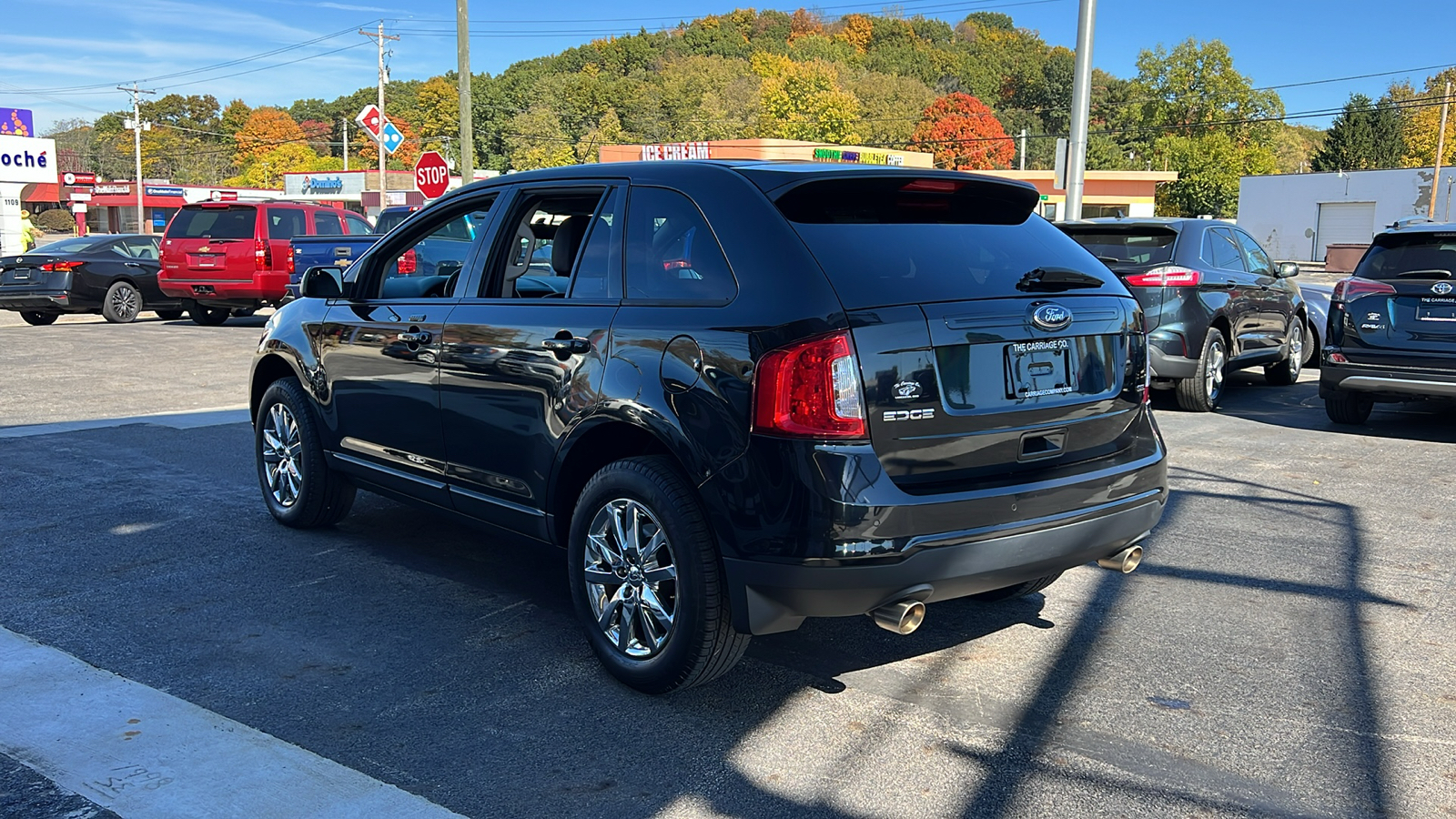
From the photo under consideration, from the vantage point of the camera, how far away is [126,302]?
65.6 feet

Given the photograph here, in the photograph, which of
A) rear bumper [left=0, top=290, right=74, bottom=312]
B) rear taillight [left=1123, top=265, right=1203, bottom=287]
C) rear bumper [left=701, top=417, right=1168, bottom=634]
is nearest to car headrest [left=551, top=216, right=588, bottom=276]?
rear bumper [left=701, top=417, right=1168, bottom=634]

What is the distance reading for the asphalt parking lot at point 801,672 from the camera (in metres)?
3.35

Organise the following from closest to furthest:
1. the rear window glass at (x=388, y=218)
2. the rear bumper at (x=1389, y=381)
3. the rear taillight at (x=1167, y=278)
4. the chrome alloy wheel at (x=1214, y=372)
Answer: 1. the rear bumper at (x=1389, y=381)
2. the rear taillight at (x=1167, y=278)
3. the chrome alloy wheel at (x=1214, y=372)
4. the rear window glass at (x=388, y=218)

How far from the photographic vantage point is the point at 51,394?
11117 mm

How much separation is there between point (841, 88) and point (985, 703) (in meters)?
132

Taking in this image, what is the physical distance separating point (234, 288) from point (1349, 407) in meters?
15.4

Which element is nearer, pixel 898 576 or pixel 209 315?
pixel 898 576

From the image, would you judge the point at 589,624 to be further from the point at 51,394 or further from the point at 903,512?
the point at 51,394

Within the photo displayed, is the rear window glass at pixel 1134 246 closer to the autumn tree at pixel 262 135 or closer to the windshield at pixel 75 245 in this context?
the windshield at pixel 75 245

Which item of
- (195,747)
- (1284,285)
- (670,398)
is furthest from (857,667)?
(1284,285)

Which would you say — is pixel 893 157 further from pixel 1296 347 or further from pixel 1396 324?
pixel 1396 324

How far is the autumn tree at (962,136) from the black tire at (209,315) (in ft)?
354

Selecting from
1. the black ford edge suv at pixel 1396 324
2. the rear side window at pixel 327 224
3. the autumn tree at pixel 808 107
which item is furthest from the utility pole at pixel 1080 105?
the autumn tree at pixel 808 107

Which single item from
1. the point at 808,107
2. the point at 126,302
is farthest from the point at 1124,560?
the point at 808,107
